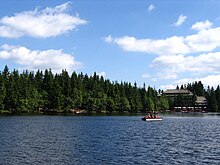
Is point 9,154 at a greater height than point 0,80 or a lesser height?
lesser

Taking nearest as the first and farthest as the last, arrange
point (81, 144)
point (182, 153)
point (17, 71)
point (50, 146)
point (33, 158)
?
point (33, 158) → point (182, 153) → point (50, 146) → point (81, 144) → point (17, 71)

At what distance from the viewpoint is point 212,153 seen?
50.9 metres

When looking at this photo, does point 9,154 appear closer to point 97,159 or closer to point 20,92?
point 97,159

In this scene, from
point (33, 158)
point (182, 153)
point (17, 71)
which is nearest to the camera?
point (33, 158)

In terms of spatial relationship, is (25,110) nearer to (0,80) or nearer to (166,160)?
(0,80)

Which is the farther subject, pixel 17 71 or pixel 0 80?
pixel 17 71

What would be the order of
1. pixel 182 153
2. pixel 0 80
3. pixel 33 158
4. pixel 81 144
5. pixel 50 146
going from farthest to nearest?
pixel 0 80
pixel 81 144
pixel 50 146
pixel 182 153
pixel 33 158

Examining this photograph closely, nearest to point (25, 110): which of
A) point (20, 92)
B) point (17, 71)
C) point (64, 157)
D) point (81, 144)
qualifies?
point (20, 92)

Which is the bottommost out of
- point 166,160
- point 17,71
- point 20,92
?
point 166,160

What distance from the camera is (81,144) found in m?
58.4

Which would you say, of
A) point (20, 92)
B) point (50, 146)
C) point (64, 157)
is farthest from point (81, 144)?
point (20, 92)

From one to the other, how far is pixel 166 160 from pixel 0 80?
481 feet

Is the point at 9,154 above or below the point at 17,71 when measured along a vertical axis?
below

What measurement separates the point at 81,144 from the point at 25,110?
130m
